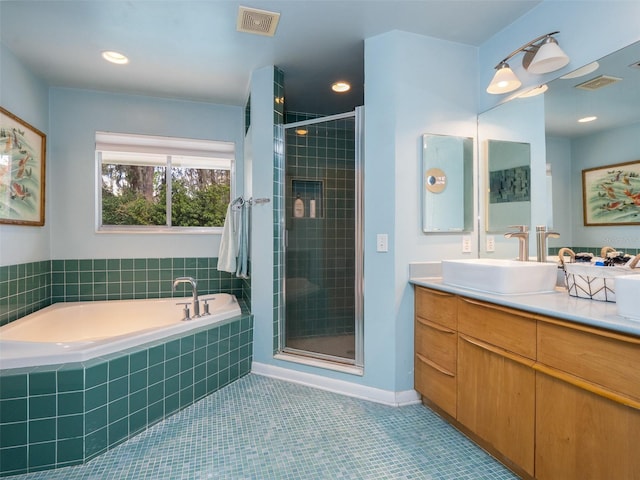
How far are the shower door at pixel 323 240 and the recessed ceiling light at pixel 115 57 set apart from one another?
50.3 inches

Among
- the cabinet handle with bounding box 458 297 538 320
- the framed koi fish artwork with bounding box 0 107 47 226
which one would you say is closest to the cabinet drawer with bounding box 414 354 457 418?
the cabinet handle with bounding box 458 297 538 320

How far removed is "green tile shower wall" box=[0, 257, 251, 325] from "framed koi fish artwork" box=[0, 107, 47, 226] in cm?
42

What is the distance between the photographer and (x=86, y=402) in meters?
1.67

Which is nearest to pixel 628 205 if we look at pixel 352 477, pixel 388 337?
pixel 388 337

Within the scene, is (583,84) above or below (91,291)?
above

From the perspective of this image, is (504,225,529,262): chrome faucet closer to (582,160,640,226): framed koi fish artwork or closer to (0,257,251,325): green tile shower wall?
(582,160,640,226): framed koi fish artwork

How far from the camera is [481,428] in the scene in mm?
1683

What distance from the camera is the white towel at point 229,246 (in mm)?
2892

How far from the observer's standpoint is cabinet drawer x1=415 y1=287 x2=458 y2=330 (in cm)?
190

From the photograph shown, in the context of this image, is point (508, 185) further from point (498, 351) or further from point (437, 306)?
point (498, 351)

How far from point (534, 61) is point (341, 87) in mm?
1631

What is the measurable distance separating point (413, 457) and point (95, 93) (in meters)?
3.73

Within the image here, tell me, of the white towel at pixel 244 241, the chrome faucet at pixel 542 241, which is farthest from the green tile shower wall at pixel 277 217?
the chrome faucet at pixel 542 241

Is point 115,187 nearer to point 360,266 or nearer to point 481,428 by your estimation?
point 360,266
